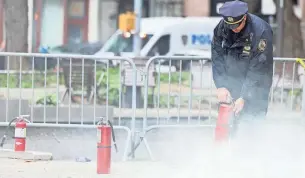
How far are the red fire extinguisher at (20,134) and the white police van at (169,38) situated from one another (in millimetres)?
13033

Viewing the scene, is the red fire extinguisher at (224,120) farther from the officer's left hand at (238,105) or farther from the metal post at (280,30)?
the metal post at (280,30)

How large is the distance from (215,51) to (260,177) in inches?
47.7

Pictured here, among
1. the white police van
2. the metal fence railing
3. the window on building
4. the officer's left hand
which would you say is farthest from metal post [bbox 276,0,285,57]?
the officer's left hand

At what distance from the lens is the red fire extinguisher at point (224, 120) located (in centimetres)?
703

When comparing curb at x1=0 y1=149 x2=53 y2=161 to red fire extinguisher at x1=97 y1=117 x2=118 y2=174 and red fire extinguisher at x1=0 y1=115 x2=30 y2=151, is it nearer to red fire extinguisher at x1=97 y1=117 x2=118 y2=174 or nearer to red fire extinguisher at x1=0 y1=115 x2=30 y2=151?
red fire extinguisher at x1=0 y1=115 x2=30 y2=151

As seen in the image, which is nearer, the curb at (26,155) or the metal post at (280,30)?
the curb at (26,155)

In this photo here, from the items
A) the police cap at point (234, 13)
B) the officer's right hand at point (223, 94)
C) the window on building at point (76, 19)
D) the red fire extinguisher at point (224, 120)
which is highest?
the window on building at point (76, 19)

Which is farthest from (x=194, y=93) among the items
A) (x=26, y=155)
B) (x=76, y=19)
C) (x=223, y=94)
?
(x=76, y=19)

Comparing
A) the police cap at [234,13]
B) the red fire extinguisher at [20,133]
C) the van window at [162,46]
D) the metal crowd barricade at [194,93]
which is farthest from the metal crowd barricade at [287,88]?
the van window at [162,46]

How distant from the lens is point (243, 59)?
6.92 meters

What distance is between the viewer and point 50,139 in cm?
988

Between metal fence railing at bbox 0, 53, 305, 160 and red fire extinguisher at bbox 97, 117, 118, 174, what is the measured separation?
1.44 metres

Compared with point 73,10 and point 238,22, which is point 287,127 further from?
point 73,10

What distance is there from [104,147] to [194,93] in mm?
2643
